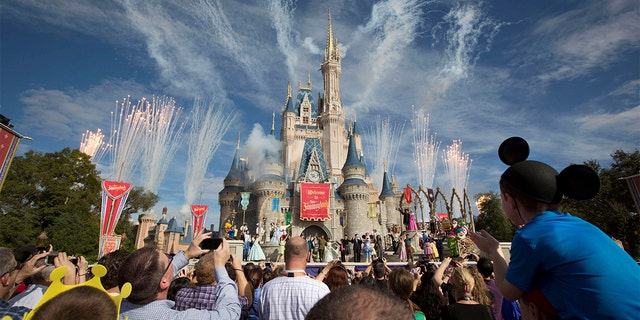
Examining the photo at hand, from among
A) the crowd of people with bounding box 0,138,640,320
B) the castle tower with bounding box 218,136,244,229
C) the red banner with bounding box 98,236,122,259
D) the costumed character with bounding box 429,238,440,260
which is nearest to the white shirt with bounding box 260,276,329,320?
the crowd of people with bounding box 0,138,640,320

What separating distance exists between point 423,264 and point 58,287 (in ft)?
15.5

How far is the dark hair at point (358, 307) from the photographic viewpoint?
871 mm

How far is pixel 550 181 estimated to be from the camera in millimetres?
1686

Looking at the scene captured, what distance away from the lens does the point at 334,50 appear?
2549 inches

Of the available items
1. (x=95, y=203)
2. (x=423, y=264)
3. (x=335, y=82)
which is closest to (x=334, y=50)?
(x=335, y=82)

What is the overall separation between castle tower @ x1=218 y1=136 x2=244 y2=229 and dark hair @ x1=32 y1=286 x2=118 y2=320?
48151 mm

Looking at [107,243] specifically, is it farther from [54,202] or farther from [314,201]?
[314,201]

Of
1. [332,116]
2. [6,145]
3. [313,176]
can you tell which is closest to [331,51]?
[332,116]

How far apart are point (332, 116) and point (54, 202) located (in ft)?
137

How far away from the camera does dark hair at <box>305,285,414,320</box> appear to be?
34.3 inches

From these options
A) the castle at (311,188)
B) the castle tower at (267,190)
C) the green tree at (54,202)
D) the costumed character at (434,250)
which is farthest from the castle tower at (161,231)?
the costumed character at (434,250)

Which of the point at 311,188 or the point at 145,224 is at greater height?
the point at 311,188

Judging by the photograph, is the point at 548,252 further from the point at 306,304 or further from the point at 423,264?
the point at 423,264

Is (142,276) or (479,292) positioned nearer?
(142,276)
